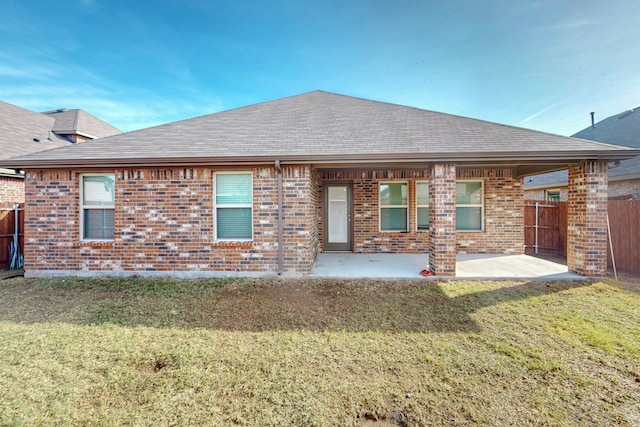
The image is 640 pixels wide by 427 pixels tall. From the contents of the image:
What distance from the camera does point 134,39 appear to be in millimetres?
9633

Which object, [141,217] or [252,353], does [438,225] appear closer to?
[252,353]

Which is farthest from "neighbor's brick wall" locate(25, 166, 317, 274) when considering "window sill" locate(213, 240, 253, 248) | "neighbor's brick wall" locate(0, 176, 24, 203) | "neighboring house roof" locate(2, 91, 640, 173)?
"neighbor's brick wall" locate(0, 176, 24, 203)

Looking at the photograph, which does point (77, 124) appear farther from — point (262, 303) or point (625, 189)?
point (625, 189)

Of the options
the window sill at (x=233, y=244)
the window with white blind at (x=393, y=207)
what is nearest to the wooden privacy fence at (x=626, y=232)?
the window with white blind at (x=393, y=207)

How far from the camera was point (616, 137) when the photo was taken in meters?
11.9

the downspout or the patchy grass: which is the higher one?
the downspout

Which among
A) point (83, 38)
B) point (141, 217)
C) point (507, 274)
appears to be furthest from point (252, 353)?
point (83, 38)

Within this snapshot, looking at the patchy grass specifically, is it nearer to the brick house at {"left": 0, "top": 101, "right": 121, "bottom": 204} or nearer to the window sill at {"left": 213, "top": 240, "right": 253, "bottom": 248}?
the window sill at {"left": 213, "top": 240, "right": 253, "bottom": 248}

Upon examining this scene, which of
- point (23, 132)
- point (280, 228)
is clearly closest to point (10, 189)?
point (23, 132)

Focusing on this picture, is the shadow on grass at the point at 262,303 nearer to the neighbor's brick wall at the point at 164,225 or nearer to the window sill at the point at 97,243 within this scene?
the neighbor's brick wall at the point at 164,225

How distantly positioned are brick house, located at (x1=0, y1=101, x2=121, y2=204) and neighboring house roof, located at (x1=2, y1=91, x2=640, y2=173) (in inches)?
158

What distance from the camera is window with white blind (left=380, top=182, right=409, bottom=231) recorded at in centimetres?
871

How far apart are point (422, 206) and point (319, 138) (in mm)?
4241

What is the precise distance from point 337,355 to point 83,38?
529 inches
